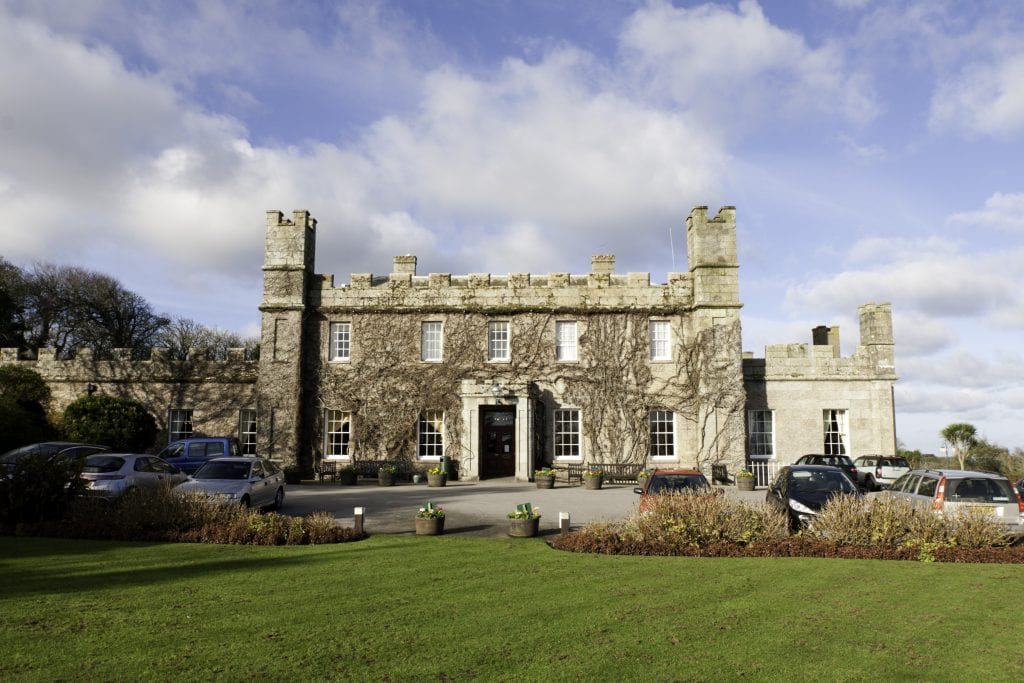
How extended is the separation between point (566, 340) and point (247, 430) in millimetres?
13511

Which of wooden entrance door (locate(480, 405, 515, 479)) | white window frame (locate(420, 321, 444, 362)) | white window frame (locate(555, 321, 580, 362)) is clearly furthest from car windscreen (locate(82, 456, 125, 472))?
white window frame (locate(555, 321, 580, 362))

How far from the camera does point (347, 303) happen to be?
2727 cm

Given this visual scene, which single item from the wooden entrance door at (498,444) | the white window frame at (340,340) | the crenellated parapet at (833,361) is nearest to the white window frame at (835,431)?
the crenellated parapet at (833,361)

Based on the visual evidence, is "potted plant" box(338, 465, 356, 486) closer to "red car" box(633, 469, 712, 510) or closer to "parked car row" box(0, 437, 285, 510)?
"parked car row" box(0, 437, 285, 510)

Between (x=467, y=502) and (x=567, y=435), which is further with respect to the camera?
(x=567, y=435)

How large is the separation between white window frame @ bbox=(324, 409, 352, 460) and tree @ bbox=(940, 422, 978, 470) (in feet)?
83.8

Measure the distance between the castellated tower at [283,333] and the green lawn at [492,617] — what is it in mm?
14895

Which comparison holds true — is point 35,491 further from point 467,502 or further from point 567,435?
point 567,435

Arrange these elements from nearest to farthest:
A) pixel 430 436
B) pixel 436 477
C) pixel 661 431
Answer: pixel 436 477 < pixel 661 431 < pixel 430 436

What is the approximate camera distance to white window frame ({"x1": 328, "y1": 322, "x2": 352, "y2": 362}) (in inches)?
1075

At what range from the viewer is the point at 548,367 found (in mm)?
26938

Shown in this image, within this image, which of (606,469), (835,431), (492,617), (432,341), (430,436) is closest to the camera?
(492,617)

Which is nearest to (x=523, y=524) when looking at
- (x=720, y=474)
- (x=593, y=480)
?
(x=593, y=480)

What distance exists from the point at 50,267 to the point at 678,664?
52.7m
